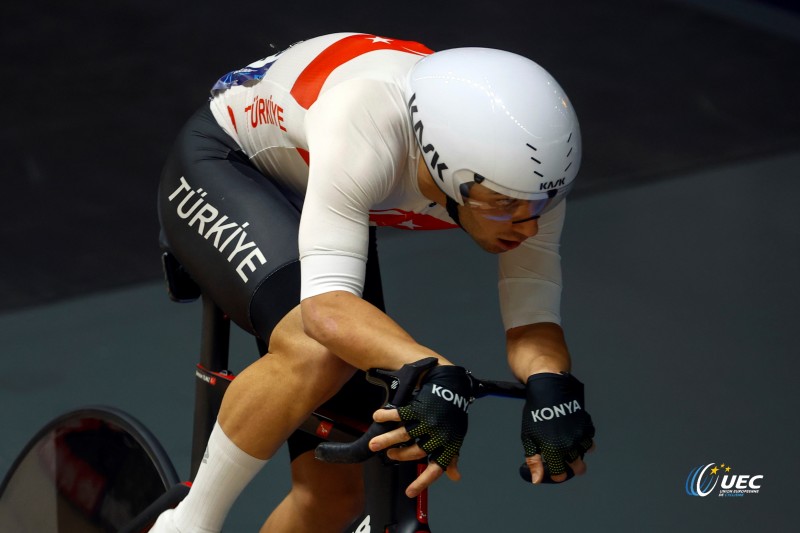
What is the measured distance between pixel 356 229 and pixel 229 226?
0.44 metres

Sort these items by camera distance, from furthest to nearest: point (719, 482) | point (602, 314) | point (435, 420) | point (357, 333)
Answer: point (602, 314) < point (719, 482) < point (357, 333) < point (435, 420)

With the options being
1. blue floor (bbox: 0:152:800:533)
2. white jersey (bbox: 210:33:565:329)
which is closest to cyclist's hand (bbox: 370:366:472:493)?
white jersey (bbox: 210:33:565:329)

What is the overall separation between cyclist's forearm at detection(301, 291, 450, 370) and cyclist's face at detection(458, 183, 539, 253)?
0.91 feet

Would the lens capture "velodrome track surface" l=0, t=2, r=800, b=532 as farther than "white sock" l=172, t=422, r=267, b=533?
Yes

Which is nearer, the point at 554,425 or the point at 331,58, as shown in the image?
the point at 554,425

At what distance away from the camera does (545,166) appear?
2.52 meters

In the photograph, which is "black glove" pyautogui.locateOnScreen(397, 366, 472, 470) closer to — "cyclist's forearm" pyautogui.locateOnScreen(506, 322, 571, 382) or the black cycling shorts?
"cyclist's forearm" pyautogui.locateOnScreen(506, 322, 571, 382)

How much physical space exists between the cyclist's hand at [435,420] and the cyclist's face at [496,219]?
1.19 feet

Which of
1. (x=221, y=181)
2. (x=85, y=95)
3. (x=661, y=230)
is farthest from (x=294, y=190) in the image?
(x=85, y=95)

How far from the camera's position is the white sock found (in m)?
2.74

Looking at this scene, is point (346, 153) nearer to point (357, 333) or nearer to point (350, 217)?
point (350, 217)

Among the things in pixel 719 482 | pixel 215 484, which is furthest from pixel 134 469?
pixel 719 482

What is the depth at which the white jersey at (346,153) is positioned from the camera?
2.59 meters

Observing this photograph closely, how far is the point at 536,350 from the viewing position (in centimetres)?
276
